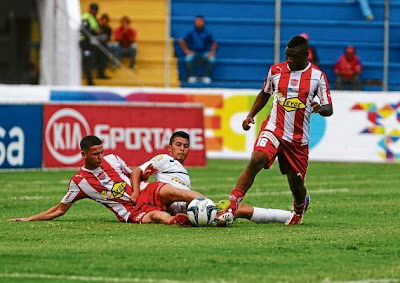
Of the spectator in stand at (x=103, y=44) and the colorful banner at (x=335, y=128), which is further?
the spectator in stand at (x=103, y=44)

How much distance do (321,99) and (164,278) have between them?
4404mm

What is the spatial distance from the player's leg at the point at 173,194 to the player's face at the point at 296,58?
65.8 inches

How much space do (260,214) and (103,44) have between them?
15.4 meters

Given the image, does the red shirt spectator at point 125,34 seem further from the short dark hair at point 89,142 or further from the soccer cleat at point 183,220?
the soccer cleat at point 183,220

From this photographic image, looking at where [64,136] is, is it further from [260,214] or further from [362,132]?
[260,214]

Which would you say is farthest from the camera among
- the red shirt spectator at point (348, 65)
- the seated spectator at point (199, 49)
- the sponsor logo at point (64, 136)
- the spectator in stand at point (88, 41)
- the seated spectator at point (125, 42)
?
the seated spectator at point (199, 49)

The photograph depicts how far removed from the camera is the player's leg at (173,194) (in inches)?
448

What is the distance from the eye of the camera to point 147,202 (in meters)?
11.7

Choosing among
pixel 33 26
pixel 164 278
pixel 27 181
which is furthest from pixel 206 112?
pixel 164 278

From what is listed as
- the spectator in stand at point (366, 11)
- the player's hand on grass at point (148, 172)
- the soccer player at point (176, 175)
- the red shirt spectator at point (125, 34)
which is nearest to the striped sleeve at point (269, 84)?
the soccer player at point (176, 175)

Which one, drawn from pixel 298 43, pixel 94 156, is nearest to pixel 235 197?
pixel 94 156

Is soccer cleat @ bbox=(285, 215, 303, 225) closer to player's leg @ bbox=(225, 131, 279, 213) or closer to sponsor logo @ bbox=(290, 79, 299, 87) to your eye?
player's leg @ bbox=(225, 131, 279, 213)

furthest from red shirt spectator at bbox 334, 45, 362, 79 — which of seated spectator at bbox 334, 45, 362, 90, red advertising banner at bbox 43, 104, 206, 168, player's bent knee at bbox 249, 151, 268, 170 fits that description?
player's bent knee at bbox 249, 151, 268, 170

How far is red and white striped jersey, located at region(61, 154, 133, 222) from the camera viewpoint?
1162 cm
